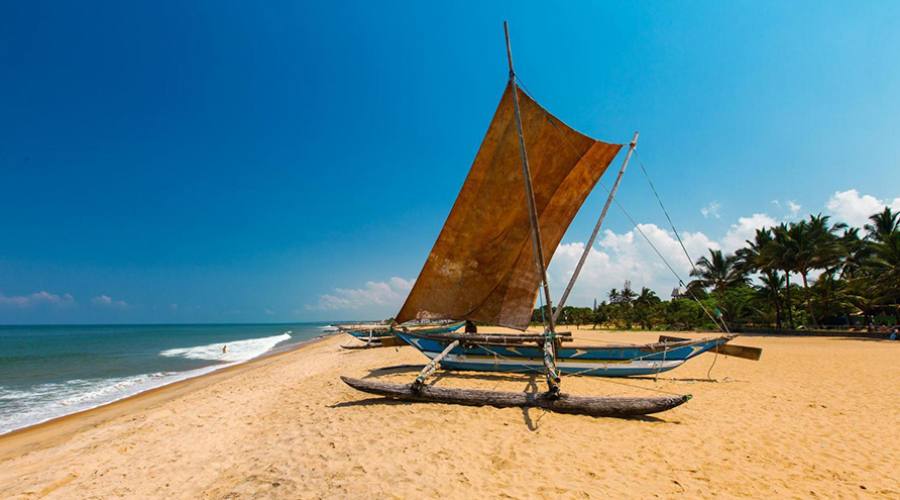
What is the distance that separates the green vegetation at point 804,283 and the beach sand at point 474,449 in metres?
21.7

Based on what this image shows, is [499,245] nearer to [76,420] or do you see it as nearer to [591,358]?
[591,358]

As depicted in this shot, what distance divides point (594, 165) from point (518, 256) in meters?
4.22

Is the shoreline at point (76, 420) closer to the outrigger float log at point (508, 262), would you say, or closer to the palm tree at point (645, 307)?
the outrigger float log at point (508, 262)

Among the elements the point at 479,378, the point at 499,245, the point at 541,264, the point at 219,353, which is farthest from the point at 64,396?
the point at 219,353

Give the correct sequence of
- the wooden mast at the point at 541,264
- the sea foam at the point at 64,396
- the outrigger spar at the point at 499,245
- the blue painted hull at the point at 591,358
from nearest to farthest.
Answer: the wooden mast at the point at 541,264
the blue painted hull at the point at 591,358
the outrigger spar at the point at 499,245
the sea foam at the point at 64,396

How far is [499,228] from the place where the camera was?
11.3 metres

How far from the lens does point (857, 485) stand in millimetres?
4801

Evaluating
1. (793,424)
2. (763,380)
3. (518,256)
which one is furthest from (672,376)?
(518,256)

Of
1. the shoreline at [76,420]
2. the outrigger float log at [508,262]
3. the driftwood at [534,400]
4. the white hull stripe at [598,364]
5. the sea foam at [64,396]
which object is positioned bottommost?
the sea foam at [64,396]

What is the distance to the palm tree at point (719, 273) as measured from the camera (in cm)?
4400

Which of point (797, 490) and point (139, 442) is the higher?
point (797, 490)

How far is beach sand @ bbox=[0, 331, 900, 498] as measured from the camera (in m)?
4.86

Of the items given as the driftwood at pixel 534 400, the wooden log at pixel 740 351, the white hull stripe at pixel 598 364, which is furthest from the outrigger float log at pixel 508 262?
the driftwood at pixel 534 400

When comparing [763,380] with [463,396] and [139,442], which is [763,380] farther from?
Answer: [139,442]
